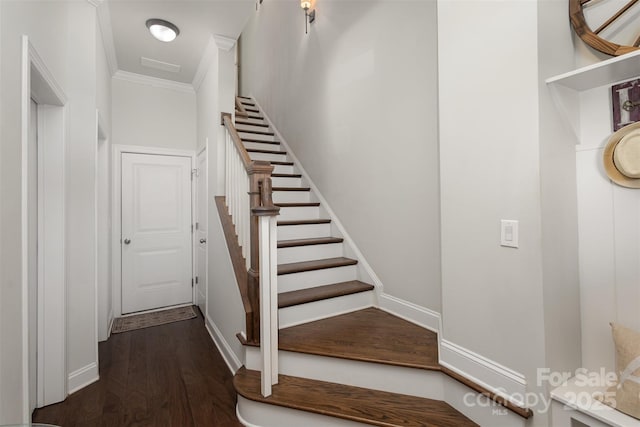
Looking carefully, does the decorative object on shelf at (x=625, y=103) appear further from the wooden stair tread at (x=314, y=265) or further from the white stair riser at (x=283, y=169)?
the white stair riser at (x=283, y=169)

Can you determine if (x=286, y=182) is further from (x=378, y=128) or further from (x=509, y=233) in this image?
(x=509, y=233)

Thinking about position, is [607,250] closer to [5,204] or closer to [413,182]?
[413,182]

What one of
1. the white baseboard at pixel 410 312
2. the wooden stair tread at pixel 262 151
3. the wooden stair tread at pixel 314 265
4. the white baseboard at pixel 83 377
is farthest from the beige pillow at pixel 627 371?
the wooden stair tread at pixel 262 151

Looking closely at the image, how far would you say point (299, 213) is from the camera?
127 inches

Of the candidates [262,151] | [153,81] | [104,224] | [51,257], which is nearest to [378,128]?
[262,151]

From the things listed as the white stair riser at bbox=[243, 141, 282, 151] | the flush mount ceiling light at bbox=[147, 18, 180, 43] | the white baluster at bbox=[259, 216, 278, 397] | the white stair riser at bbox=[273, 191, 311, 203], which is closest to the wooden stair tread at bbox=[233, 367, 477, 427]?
the white baluster at bbox=[259, 216, 278, 397]

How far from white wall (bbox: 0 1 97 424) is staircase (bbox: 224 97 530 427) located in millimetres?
1249

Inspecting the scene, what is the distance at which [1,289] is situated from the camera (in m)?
1.18

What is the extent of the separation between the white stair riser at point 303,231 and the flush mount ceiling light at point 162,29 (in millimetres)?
2012

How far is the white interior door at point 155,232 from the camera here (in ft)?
12.1

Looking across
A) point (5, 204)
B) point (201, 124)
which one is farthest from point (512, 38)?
point (201, 124)

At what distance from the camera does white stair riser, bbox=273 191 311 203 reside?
3.36 metres

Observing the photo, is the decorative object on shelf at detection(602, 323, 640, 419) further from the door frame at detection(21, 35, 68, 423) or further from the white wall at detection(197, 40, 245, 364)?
the door frame at detection(21, 35, 68, 423)

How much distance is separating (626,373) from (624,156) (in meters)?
0.81
